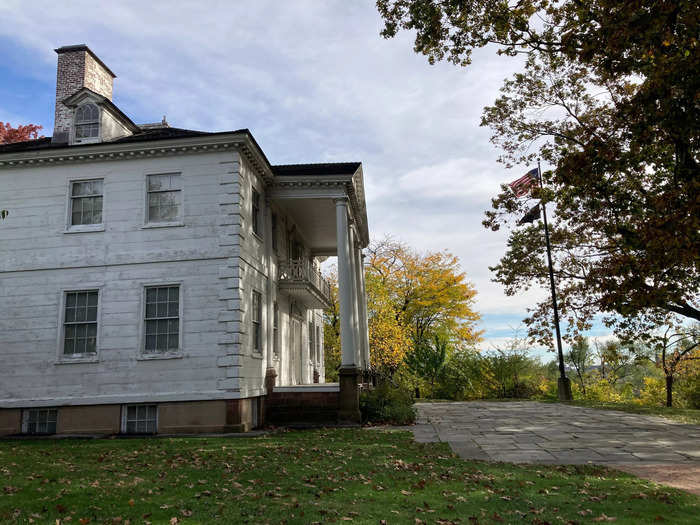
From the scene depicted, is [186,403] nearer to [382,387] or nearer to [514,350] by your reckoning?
[382,387]

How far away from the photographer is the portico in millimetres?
15930

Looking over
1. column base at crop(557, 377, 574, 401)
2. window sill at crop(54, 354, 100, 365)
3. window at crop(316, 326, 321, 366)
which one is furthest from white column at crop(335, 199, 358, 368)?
column base at crop(557, 377, 574, 401)

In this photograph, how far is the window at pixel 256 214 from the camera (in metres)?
16.8

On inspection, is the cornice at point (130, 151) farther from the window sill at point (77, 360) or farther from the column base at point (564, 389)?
the column base at point (564, 389)

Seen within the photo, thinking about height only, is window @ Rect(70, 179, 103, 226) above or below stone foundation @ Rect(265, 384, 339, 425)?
above

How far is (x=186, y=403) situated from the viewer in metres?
13.9

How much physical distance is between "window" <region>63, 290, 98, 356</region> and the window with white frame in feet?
14.5

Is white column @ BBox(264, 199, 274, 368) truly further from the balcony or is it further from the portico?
the balcony

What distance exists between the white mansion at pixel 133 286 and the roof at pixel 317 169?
1.32m

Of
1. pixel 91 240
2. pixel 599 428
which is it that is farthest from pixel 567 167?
pixel 91 240

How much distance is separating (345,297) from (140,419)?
6814 mm

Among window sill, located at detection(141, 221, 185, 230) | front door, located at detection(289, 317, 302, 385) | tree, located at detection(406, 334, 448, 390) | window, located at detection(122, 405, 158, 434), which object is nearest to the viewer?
window, located at detection(122, 405, 158, 434)

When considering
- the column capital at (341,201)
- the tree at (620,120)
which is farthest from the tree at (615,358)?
the column capital at (341,201)

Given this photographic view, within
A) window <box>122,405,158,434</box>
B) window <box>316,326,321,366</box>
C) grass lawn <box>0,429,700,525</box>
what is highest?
window <box>316,326,321,366</box>
